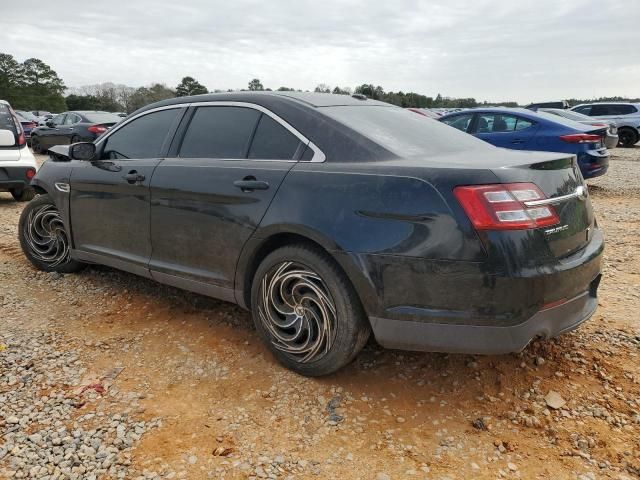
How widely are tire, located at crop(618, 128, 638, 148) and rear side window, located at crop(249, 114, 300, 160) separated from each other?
19.7 meters

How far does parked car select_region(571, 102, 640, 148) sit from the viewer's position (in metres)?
18.9

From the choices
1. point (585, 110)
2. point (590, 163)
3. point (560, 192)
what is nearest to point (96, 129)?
point (590, 163)

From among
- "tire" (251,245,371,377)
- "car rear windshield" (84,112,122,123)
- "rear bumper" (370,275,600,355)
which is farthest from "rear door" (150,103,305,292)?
"car rear windshield" (84,112,122,123)

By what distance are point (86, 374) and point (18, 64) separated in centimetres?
6698

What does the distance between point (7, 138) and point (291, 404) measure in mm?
7009

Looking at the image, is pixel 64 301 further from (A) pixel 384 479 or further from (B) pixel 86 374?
(A) pixel 384 479

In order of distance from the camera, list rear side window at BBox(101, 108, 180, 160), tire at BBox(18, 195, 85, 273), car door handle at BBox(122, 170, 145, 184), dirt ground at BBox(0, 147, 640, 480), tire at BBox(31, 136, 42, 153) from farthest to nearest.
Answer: tire at BBox(31, 136, 42, 153)
tire at BBox(18, 195, 85, 273)
rear side window at BBox(101, 108, 180, 160)
car door handle at BBox(122, 170, 145, 184)
dirt ground at BBox(0, 147, 640, 480)

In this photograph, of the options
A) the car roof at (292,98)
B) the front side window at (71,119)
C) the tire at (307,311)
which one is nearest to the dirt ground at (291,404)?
the tire at (307,311)

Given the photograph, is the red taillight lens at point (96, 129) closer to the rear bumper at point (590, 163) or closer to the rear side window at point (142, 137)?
the rear side window at point (142, 137)

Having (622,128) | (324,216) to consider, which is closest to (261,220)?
(324,216)

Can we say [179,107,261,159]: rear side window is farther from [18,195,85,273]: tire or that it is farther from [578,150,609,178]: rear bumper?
[578,150,609,178]: rear bumper

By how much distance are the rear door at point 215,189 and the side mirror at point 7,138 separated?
17.9 feet

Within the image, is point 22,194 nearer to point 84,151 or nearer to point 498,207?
point 84,151

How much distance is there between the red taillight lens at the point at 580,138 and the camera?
27.1ft
